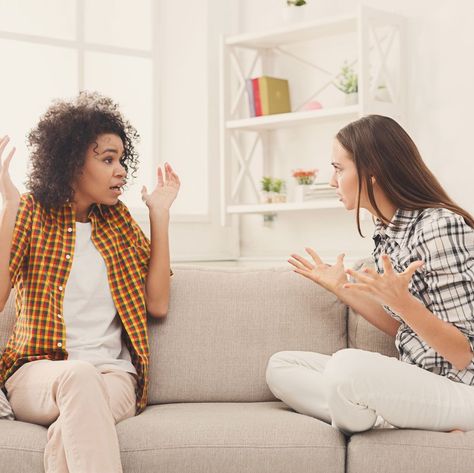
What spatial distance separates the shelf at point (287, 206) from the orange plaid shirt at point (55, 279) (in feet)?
5.17

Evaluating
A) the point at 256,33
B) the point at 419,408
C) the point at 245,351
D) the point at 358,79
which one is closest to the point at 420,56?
the point at 358,79

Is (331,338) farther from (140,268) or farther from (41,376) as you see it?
(41,376)

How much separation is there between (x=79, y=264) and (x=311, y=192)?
1844mm

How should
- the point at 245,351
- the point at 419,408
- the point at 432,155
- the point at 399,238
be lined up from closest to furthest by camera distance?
1. the point at 419,408
2. the point at 399,238
3. the point at 245,351
4. the point at 432,155

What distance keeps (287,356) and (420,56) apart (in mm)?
1950

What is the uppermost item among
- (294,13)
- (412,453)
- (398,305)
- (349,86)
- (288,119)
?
(294,13)

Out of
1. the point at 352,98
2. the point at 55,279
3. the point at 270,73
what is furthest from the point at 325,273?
the point at 270,73

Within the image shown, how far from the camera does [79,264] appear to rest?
2295 millimetres

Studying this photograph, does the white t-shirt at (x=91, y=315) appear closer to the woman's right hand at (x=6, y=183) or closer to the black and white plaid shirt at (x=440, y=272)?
the woman's right hand at (x=6, y=183)

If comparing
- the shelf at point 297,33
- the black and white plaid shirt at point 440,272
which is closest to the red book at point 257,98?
the shelf at point 297,33

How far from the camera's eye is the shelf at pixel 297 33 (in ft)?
12.5

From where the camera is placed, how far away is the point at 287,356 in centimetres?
228

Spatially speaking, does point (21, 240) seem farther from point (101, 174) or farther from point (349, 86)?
point (349, 86)

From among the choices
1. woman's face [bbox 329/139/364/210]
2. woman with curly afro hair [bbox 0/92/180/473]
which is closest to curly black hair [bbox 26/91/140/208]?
woman with curly afro hair [bbox 0/92/180/473]
